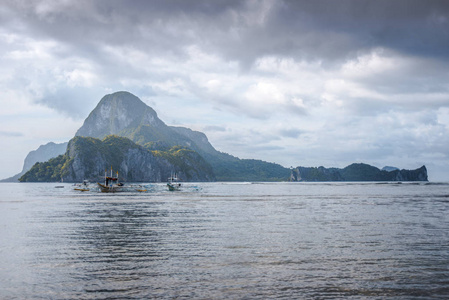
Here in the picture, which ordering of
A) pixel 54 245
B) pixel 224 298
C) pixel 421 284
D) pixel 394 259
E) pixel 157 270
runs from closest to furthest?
pixel 224 298 → pixel 421 284 → pixel 157 270 → pixel 394 259 → pixel 54 245

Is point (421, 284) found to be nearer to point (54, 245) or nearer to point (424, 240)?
point (424, 240)

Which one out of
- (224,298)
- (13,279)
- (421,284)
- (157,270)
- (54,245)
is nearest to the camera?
(224,298)

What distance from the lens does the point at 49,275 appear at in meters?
23.9

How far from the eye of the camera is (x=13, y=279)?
2295cm

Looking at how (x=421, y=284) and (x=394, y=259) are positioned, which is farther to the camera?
(x=394, y=259)

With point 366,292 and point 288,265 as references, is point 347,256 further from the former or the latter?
point 366,292

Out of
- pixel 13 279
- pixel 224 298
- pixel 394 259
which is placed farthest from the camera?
pixel 394 259

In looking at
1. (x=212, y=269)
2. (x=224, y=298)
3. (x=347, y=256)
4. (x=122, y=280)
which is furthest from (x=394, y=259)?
(x=122, y=280)

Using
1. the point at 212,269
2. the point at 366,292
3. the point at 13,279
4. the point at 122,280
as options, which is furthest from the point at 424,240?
the point at 13,279

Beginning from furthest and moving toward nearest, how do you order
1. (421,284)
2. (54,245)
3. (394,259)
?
(54,245) → (394,259) → (421,284)

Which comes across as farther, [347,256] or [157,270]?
[347,256]

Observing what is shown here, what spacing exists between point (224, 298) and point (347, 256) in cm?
1388

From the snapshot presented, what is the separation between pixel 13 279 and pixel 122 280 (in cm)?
676

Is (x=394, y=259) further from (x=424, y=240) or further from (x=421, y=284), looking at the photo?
(x=424, y=240)
